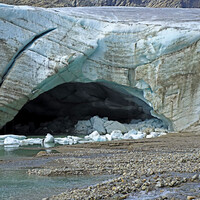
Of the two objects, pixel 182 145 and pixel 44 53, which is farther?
pixel 44 53

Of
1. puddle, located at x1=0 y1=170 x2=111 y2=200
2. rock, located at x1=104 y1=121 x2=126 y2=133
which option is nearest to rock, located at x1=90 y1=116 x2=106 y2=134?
rock, located at x1=104 y1=121 x2=126 y2=133

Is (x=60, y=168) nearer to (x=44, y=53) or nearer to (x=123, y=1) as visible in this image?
(x=44, y=53)

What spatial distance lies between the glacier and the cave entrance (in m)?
2.28

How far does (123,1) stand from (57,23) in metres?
29.1

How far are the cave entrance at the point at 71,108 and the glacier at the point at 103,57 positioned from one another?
2279mm

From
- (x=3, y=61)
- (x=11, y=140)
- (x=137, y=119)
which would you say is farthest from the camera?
(x=137, y=119)

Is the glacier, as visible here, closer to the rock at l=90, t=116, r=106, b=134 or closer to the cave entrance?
the rock at l=90, t=116, r=106, b=134

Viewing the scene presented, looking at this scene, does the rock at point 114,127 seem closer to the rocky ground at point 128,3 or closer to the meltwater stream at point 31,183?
the meltwater stream at point 31,183

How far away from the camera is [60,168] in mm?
5164

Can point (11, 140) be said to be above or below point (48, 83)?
below

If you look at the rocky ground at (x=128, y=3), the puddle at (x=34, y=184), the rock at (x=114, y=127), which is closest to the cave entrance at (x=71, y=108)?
the rock at (x=114, y=127)

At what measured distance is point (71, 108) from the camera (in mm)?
15781

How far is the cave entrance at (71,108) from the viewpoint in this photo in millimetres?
14008

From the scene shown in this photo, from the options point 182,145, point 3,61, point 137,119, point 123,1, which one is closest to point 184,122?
point 182,145
